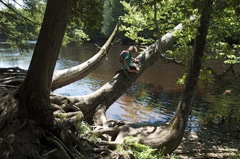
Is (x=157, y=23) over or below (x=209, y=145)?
over

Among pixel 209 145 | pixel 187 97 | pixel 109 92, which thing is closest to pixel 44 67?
pixel 187 97

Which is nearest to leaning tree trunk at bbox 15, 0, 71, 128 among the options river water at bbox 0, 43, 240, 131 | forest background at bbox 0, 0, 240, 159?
forest background at bbox 0, 0, 240, 159

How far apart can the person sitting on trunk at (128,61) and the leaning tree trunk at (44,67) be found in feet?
18.1

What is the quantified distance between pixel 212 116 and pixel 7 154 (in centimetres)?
1007

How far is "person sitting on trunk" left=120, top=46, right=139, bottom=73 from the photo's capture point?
35.7 feet

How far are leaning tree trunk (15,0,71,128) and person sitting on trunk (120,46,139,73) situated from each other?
5.52m

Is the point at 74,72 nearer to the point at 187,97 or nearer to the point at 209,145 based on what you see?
the point at 187,97

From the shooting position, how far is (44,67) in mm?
5363

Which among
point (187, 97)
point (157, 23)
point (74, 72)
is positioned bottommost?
point (74, 72)

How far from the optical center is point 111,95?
10.6m

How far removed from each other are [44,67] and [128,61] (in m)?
5.86

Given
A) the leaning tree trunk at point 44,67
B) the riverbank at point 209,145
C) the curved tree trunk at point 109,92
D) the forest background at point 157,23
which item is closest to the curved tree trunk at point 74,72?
the forest background at point 157,23

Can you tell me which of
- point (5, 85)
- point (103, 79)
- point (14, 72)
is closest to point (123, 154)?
point (5, 85)

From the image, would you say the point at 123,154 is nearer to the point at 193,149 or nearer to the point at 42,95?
the point at 42,95
